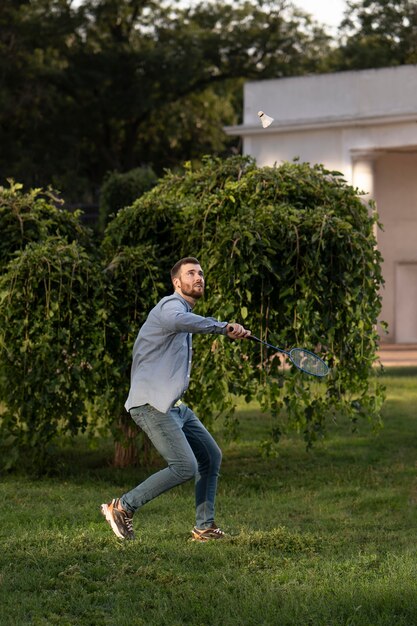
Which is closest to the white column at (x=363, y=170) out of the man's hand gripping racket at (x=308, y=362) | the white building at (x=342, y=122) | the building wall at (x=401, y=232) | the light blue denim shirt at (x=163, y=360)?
the white building at (x=342, y=122)

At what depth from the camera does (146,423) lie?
700cm

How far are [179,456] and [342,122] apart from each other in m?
21.3

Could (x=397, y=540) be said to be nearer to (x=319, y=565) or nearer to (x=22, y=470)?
(x=319, y=565)

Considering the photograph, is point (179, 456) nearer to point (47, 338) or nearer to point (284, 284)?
point (47, 338)

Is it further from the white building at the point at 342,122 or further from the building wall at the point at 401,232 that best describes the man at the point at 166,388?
the building wall at the point at 401,232

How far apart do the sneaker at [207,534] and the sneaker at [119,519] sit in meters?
0.40

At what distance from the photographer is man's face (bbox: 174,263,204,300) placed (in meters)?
7.02

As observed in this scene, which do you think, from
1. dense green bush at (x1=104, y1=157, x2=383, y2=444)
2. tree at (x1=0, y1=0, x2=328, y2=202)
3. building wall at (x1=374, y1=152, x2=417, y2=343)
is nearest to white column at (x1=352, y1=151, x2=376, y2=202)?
building wall at (x1=374, y1=152, x2=417, y2=343)

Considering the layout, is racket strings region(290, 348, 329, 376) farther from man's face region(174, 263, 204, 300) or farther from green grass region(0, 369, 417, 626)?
green grass region(0, 369, 417, 626)

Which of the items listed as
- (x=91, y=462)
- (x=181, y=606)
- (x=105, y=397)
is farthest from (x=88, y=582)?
(x=91, y=462)

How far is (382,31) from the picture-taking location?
41.9 meters

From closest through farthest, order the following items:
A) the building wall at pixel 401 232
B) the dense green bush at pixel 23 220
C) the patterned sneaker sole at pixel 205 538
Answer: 1. the patterned sneaker sole at pixel 205 538
2. the dense green bush at pixel 23 220
3. the building wall at pixel 401 232

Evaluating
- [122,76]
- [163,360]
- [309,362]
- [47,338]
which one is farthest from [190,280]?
[122,76]

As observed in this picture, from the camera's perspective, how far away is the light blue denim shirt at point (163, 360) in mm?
6879
